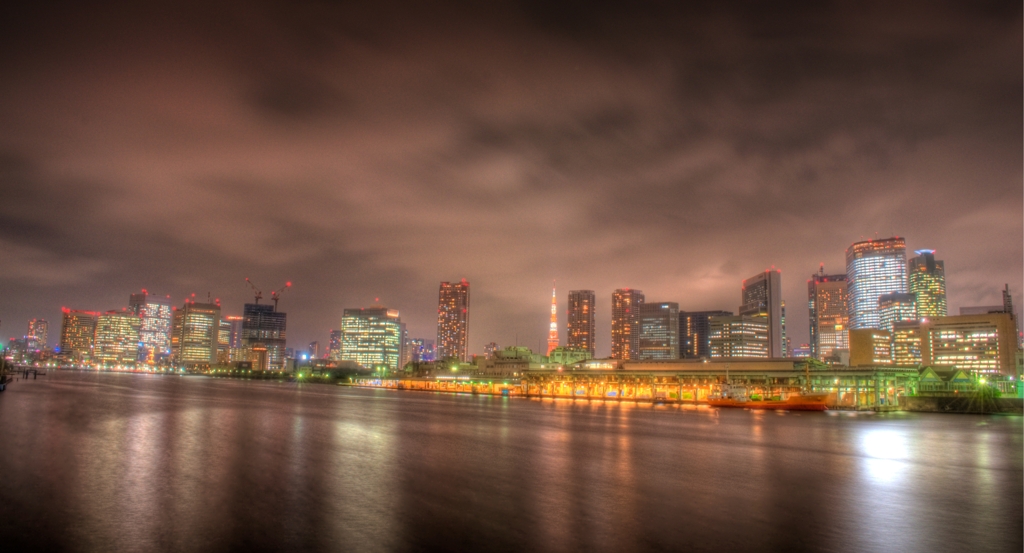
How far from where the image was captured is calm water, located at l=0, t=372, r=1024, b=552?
1830 cm

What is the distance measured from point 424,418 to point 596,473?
36470mm

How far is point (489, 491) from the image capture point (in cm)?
2481

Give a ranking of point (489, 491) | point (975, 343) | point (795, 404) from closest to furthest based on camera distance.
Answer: point (489, 491), point (795, 404), point (975, 343)

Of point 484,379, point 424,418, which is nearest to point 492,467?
point 424,418

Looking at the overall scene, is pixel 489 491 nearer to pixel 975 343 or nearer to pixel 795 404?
pixel 795 404

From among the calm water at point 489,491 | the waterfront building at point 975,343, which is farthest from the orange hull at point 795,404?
the waterfront building at point 975,343

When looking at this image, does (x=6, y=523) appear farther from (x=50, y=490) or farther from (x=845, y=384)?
(x=845, y=384)

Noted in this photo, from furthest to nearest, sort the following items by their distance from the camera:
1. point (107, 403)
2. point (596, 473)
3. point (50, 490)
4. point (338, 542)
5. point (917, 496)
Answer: point (107, 403) → point (596, 473) → point (917, 496) → point (50, 490) → point (338, 542)

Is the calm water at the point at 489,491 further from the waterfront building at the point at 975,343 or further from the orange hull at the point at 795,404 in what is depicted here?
the waterfront building at the point at 975,343

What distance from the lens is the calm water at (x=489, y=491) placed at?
1830 cm

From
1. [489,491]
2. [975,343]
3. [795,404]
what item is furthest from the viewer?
[975,343]

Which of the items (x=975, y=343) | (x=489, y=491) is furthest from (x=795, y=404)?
(x=975, y=343)

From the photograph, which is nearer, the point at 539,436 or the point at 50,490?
the point at 50,490

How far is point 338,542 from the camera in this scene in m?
17.5
